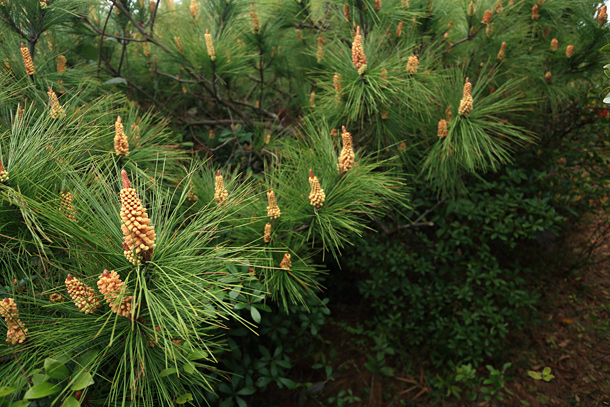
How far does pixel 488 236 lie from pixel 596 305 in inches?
33.4

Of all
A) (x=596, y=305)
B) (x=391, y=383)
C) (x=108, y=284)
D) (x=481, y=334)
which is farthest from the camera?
(x=596, y=305)

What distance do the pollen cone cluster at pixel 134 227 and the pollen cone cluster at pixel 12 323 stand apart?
0.27 meters

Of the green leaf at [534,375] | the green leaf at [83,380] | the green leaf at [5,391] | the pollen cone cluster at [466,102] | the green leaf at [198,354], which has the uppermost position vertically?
the pollen cone cluster at [466,102]

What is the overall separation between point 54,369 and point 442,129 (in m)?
1.60

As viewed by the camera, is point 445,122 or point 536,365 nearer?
point 445,122

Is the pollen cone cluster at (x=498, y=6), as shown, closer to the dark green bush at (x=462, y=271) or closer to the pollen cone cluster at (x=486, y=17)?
the pollen cone cluster at (x=486, y=17)

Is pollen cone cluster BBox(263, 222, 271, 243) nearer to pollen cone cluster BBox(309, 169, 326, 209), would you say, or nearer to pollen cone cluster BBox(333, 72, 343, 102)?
pollen cone cluster BBox(309, 169, 326, 209)

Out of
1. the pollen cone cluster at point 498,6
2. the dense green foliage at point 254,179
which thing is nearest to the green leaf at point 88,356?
the dense green foliage at point 254,179

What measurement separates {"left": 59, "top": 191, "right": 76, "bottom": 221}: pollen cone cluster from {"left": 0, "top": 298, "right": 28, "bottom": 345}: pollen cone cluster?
217 mm

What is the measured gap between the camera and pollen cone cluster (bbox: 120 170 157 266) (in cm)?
72

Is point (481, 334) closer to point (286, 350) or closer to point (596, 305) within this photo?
point (596, 305)

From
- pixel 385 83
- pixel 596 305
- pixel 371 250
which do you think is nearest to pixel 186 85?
pixel 385 83

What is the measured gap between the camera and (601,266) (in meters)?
2.76

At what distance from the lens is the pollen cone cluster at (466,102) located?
1.53m
